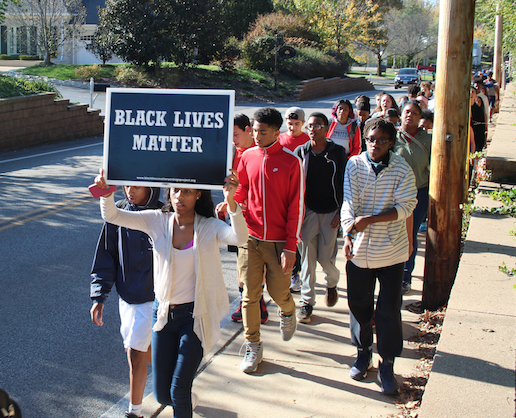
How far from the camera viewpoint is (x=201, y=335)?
3352 mm

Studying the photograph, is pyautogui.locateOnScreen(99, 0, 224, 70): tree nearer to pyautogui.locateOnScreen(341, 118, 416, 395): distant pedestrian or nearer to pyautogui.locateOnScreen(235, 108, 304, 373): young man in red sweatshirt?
pyautogui.locateOnScreen(235, 108, 304, 373): young man in red sweatshirt

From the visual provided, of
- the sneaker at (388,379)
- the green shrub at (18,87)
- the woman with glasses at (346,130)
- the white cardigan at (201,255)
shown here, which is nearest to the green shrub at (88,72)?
the green shrub at (18,87)

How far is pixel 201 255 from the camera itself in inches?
133

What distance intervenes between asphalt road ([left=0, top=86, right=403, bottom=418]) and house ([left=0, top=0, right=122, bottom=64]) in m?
34.5

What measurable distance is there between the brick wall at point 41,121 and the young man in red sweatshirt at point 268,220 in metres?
12.8

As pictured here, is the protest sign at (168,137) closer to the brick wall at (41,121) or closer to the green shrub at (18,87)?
the brick wall at (41,121)

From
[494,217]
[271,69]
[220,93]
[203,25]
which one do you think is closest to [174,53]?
[203,25]

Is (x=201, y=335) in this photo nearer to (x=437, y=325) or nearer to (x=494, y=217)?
(x=437, y=325)

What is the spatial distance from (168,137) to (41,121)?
48.4 ft

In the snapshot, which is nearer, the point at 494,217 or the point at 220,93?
the point at 220,93

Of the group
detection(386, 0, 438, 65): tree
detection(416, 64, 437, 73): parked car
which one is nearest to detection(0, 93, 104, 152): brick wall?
detection(416, 64, 437, 73): parked car

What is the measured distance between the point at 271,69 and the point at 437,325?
118 feet

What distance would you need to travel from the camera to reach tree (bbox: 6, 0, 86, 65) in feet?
114

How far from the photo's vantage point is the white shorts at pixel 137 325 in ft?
12.1
